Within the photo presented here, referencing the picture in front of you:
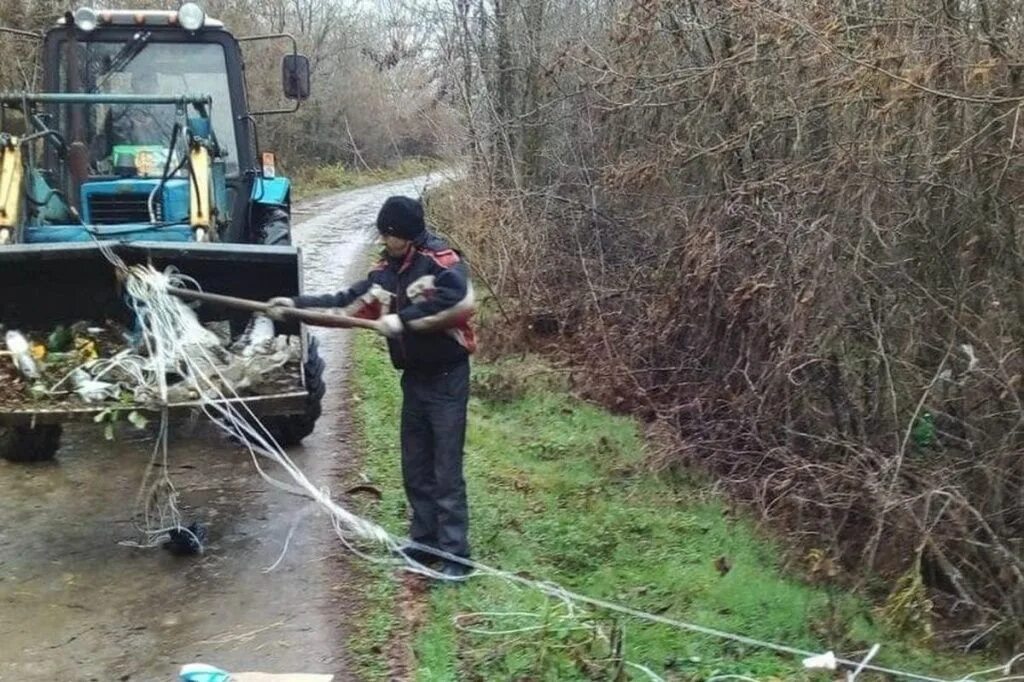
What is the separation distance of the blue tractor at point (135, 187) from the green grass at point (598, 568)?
→ 1.33 metres

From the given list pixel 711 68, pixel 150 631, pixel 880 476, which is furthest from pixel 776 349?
pixel 150 631

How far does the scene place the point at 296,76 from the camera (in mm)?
8383

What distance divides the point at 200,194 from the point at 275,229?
1834 millimetres

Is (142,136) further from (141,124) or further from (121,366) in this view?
(121,366)

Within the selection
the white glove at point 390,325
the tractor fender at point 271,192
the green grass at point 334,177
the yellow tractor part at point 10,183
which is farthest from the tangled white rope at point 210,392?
the green grass at point 334,177

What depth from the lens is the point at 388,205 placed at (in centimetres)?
536

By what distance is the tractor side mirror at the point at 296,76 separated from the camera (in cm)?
834

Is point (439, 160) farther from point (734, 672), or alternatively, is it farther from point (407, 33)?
point (734, 672)

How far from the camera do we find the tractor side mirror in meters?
8.34

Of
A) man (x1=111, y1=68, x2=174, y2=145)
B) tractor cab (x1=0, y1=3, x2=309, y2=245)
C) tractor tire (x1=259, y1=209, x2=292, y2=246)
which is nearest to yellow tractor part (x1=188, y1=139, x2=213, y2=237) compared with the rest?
tractor cab (x1=0, y1=3, x2=309, y2=245)

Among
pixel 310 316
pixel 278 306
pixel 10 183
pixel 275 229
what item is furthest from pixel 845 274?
pixel 10 183

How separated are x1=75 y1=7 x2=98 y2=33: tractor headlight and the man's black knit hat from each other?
3.66m

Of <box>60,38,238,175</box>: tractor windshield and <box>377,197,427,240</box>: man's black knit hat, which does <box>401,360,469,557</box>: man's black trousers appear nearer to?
<box>377,197,427,240</box>: man's black knit hat

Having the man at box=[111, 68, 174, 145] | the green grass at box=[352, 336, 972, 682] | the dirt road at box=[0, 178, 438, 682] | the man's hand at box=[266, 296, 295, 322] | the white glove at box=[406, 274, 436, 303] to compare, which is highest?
the man at box=[111, 68, 174, 145]
